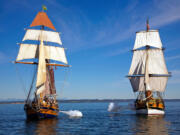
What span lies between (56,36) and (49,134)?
4264 centimetres

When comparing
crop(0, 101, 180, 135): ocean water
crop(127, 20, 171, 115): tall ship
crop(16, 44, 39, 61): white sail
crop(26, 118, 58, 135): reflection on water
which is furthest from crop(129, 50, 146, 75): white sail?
crop(26, 118, 58, 135): reflection on water

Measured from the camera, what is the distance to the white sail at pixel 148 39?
78.9 meters

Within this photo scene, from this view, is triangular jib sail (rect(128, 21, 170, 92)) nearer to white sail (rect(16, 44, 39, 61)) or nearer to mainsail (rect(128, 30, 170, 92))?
mainsail (rect(128, 30, 170, 92))

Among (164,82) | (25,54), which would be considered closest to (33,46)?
(25,54)

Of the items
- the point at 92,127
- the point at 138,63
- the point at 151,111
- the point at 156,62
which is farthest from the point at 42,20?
the point at 92,127

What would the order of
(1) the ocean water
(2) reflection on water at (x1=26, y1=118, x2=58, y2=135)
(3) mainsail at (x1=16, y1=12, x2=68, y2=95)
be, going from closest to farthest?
(1) the ocean water
(2) reflection on water at (x1=26, y1=118, x2=58, y2=135)
(3) mainsail at (x1=16, y1=12, x2=68, y2=95)

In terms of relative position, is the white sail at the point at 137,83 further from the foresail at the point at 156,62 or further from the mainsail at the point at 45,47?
the mainsail at the point at 45,47

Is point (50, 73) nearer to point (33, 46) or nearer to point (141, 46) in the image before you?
point (33, 46)

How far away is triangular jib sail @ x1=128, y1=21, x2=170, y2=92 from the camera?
7512 centimetres

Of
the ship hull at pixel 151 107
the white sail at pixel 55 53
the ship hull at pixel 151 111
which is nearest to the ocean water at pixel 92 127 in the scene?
the ship hull at pixel 151 111

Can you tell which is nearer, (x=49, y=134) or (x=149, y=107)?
(x=49, y=134)

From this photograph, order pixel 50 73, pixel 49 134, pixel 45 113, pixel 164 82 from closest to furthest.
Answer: pixel 49 134 < pixel 45 113 < pixel 50 73 < pixel 164 82

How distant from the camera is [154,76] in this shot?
249 feet

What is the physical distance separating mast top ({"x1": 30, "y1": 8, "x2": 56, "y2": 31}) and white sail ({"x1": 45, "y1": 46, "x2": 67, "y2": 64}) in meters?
6.54
